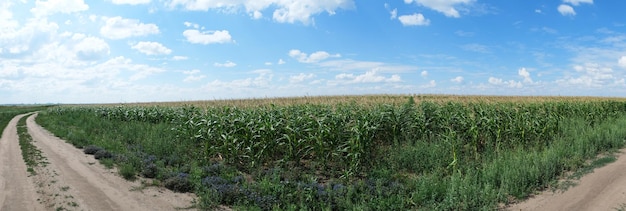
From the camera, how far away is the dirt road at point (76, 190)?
7633mm

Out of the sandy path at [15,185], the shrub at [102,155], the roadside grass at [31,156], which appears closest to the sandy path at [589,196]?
the sandy path at [15,185]

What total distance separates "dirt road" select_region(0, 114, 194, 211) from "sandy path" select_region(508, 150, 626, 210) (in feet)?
23.1

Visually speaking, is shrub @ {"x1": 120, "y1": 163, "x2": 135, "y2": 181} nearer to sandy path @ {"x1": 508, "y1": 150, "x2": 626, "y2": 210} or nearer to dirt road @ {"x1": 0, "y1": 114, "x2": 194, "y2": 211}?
dirt road @ {"x1": 0, "y1": 114, "x2": 194, "y2": 211}

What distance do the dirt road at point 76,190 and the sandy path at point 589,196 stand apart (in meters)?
7.04

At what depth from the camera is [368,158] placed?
10.2 m

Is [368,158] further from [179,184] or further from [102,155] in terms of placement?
Answer: [102,155]

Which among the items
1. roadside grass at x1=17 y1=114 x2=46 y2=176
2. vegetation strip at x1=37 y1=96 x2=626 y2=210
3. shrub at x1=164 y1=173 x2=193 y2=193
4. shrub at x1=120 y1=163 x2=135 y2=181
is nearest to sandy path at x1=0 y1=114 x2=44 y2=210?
roadside grass at x1=17 y1=114 x2=46 y2=176

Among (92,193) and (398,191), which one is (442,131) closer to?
(398,191)

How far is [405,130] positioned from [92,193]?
29.4ft

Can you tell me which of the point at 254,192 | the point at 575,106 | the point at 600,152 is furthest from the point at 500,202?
the point at 575,106

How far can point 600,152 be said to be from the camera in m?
11.3

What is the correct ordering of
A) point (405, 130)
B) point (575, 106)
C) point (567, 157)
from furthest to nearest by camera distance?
1. point (575, 106)
2. point (405, 130)
3. point (567, 157)

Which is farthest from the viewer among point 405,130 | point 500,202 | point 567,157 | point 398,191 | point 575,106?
point 575,106

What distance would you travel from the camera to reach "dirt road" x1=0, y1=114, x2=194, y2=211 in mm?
7633
